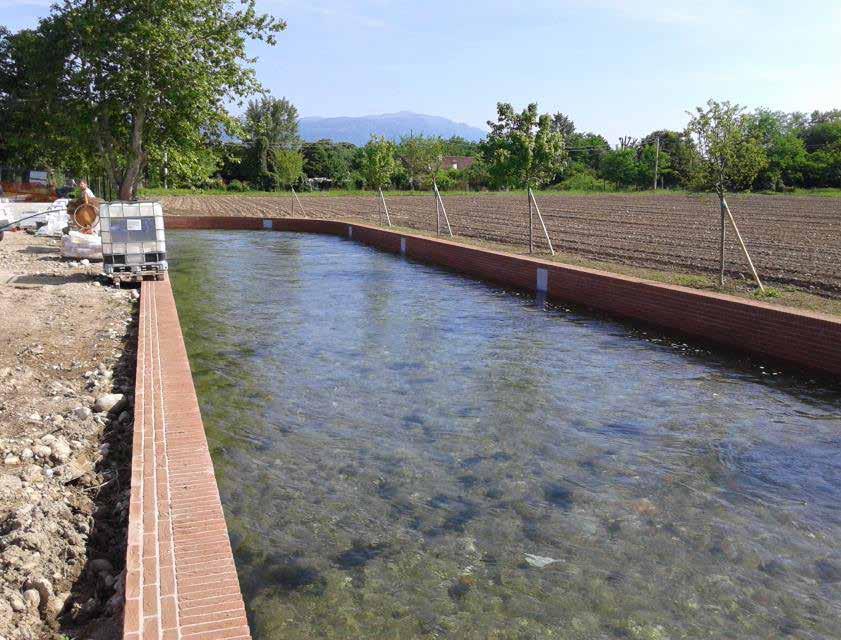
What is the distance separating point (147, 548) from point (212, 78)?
2212cm

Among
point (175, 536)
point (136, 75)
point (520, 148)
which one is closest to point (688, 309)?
point (175, 536)

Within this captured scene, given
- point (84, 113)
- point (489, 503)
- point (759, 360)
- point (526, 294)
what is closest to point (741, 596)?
point (489, 503)

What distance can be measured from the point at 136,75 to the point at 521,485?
2108 cm

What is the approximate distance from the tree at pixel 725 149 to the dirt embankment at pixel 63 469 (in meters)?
8.54

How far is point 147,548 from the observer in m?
3.82

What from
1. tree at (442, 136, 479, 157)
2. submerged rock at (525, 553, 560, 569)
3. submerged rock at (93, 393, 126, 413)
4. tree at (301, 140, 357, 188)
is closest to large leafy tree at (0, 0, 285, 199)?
submerged rock at (93, 393, 126, 413)

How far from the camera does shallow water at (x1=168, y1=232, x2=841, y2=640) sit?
4203 mm

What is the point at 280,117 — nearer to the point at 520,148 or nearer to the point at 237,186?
the point at 237,186

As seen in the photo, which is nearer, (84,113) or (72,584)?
(72,584)

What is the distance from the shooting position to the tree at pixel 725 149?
11.6 m

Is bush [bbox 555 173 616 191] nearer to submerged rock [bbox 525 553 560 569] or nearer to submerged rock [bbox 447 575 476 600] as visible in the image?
submerged rock [bbox 525 553 560 569]

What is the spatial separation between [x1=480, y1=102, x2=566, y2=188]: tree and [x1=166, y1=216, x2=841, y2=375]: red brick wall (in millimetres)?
50108

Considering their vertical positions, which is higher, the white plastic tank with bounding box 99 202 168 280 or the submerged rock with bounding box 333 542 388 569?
the white plastic tank with bounding box 99 202 168 280

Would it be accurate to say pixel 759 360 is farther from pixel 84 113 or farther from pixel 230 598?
pixel 84 113
